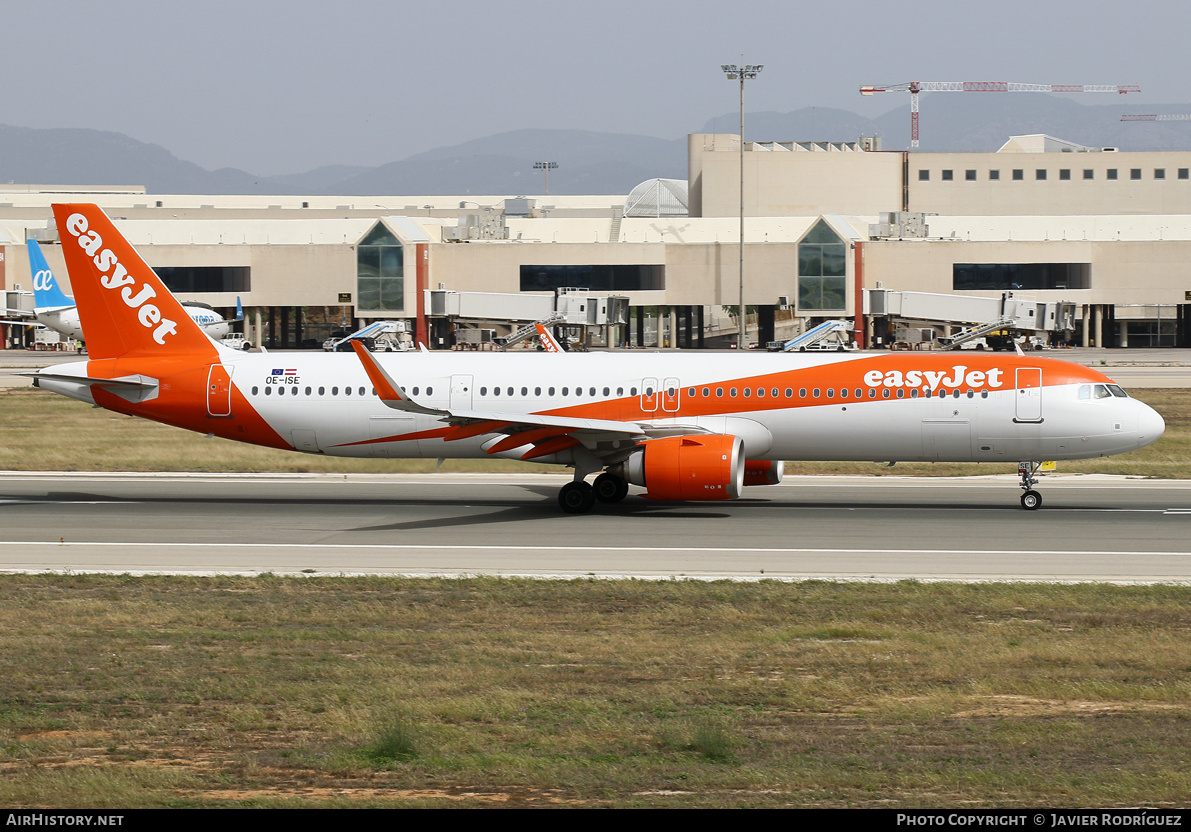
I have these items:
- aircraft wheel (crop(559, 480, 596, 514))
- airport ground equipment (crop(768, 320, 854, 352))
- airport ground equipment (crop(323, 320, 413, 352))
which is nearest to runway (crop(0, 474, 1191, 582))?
aircraft wheel (crop(559, 480, 596, 514))

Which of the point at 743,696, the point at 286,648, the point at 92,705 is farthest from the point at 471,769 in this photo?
the point at 286,648

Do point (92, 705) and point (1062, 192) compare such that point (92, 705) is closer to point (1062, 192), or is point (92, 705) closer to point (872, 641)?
point (872, 641)

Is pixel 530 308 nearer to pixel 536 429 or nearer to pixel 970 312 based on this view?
pixel 970 312

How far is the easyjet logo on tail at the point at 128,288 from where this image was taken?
1308 inches

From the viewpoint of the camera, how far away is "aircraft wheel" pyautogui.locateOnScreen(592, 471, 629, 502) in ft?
105

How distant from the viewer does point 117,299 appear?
33281 millimetres

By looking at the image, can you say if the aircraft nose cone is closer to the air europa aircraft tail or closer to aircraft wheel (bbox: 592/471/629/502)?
aircraft wheel (bbox: 592/471/629/502)

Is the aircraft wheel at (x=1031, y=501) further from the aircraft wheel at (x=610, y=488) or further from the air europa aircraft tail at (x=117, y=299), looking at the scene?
the air europa aircraft tail at (x=117, y=299)

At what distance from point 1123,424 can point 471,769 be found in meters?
22.8

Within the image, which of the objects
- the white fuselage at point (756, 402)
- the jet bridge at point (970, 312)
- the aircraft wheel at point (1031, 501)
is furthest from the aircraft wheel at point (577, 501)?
the jet bridge at point (970, 312)

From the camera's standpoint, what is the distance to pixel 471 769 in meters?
11.8

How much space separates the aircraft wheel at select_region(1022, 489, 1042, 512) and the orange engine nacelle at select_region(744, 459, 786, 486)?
5847 millimetres

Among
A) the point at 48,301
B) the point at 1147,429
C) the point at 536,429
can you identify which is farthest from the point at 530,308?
the point at 1147,429

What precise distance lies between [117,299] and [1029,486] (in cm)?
2312
